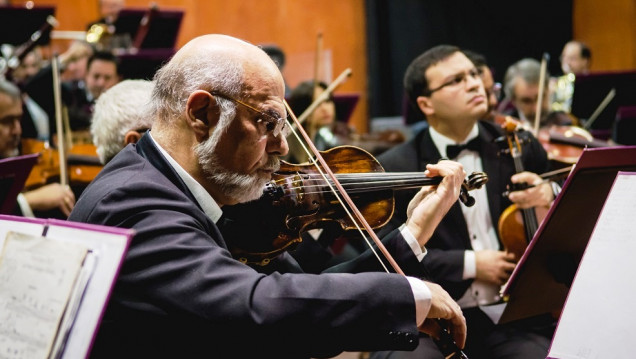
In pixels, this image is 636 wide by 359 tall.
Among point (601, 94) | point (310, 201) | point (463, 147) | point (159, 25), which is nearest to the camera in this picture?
point (310, 201)

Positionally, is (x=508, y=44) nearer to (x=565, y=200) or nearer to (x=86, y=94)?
(x=86, y=94)

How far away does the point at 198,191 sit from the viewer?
1640 mm

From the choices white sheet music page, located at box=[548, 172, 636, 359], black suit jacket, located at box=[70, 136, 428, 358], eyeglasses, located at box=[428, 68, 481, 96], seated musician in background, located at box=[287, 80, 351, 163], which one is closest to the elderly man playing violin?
black suit jacket, located at box=[70, 136, 428, 358]

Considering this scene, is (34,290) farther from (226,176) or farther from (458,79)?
(458,79)

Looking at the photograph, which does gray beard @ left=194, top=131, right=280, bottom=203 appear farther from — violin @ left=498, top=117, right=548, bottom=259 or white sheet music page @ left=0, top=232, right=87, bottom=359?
violin @ left=498, top=117, right=548, bottom=259

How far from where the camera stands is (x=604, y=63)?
8.09m

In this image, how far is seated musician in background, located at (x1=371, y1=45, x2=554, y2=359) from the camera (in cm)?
247

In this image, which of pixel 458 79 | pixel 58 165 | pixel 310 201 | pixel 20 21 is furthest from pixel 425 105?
pixel 20 21

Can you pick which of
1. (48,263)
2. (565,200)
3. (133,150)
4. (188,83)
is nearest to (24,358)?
(48,263)

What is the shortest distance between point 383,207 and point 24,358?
1190 millimetres

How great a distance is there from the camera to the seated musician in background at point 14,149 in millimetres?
3166

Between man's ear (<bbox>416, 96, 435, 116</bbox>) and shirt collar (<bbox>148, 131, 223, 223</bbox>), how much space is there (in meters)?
1.55

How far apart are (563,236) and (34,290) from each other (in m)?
1.29

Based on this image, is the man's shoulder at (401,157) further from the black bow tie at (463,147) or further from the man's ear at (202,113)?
the man's ear at (202,113)
